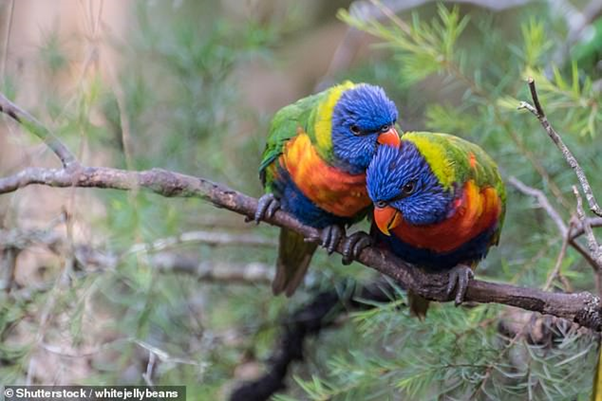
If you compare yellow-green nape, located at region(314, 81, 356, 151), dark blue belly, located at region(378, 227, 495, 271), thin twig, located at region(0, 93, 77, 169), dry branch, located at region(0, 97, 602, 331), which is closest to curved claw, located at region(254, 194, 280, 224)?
dry branch, located at region(0, 97, 602, 331)

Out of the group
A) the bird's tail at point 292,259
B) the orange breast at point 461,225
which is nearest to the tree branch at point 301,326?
the bird's tail at point 292,259

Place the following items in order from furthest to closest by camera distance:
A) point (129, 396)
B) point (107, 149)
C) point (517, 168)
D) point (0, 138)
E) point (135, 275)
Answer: point (107, 149)
point (517, 168)
point (0, 138)
point (129, 396)
point (135, 275)

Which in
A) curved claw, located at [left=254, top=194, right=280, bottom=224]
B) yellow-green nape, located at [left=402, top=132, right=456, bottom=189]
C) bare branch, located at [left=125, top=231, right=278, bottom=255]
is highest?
yellow-green nape, located at [left=402, top=132, right=456, bottom=189]

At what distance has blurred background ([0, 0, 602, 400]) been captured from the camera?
67.6 inches

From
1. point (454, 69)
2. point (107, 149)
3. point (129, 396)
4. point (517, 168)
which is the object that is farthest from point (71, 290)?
point (517, 168)

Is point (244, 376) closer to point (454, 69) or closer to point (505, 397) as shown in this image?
point (505, 397)

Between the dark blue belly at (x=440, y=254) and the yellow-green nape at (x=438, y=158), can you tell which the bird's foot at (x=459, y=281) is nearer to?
the dark blue belly at (x=440, y=254)

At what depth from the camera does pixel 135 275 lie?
1.66 m

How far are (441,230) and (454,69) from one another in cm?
57

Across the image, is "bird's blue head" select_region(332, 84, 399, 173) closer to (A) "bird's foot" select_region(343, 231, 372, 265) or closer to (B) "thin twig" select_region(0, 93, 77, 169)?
(A) "bird's foot" select_region(343, 231, 372, 265)

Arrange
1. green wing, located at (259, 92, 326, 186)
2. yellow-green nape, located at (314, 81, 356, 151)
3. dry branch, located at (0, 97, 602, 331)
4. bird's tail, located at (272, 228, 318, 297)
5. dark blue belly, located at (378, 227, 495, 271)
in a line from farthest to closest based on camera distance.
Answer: bird's tail, located at (272, 228, 318, 297)
green wing, located at (259, 92, 326, 186)
yellow-green nape, located at (314, 81, 356, 151)
dark blue belly, located at (378, 227, 495, 271)
dry branch, located at (0, 97, 602, 331)

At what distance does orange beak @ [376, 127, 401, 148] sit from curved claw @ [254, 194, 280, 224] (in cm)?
31

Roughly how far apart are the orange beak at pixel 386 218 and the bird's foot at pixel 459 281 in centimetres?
19

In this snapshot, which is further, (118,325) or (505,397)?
(118,325)
